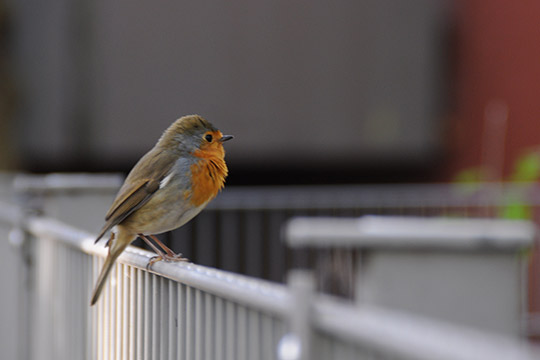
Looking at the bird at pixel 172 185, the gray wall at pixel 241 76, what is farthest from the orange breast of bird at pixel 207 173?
the gray wall at pixel 241 76

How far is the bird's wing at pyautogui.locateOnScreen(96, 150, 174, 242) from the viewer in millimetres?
3807

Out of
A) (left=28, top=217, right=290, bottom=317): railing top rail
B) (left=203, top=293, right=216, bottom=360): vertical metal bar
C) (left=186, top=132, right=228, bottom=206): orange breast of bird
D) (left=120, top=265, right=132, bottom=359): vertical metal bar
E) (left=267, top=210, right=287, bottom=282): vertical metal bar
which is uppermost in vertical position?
(left=186, top=132, right=228, bottom=206): orange breast of bird

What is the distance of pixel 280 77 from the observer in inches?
486

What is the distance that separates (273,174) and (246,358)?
10.7 metres

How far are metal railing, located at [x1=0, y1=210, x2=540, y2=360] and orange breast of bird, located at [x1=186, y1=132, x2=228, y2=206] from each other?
464 millimetres

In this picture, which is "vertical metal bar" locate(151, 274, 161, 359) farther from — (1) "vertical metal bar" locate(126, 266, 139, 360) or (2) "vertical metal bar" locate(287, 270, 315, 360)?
(2) "vertical metal bar" locate(287, 270, 315, 360)

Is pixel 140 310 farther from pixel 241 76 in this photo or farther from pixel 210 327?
pixel 241 76

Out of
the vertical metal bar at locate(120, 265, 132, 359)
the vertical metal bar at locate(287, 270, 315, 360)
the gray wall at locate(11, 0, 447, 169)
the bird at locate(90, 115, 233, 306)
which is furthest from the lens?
the gray wall at locate(11, 0, 447, 169)

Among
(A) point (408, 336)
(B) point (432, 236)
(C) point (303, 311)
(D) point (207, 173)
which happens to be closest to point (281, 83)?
(B) point (432, 236)

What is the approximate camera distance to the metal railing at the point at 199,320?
57.5 inches

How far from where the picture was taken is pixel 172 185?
3816mm

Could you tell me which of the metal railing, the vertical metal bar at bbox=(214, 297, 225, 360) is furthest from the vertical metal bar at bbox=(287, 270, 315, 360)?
the vertical metal bar at bbox=(214, 297, 225, 360)

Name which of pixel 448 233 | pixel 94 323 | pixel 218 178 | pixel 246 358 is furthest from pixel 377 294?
pixel 246 358

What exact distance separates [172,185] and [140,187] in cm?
16
